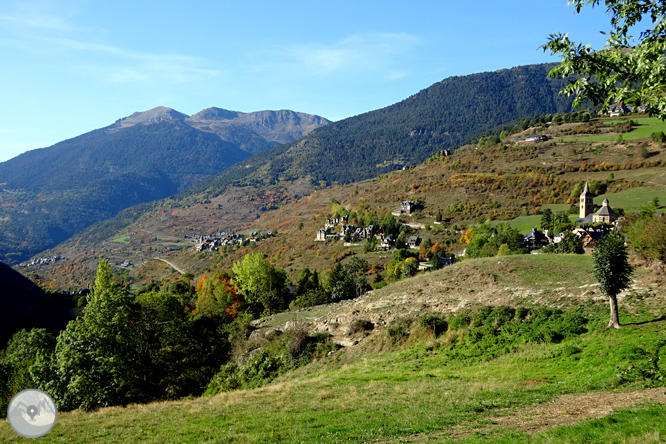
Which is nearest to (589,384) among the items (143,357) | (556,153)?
(143,357)

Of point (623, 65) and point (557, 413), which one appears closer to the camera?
point (623, 65)

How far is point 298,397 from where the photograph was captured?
18.8 meters

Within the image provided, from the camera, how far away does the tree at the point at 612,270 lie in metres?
21.1

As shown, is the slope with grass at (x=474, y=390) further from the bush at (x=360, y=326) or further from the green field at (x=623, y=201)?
the green field at (x=623, y=201)

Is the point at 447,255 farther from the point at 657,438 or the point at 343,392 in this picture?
the point at 657,438

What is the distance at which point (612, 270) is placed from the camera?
70.2ft

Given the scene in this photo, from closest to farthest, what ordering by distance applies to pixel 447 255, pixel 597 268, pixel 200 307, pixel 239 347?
pixel 597 268 < pixel 239 347 < pixel 200 307 < pixel 447 255

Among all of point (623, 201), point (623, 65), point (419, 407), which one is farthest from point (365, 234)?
point (623, 65)

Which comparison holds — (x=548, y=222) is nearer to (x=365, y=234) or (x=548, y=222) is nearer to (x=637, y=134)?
(x=365, y=234)

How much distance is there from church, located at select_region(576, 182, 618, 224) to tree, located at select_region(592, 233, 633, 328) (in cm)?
7373

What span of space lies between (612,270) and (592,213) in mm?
82230

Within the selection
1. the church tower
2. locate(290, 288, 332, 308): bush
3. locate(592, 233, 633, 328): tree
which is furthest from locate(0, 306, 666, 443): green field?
the church tower

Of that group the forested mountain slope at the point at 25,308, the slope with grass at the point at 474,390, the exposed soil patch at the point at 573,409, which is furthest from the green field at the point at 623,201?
the forested mountain slope at the point at 25,308

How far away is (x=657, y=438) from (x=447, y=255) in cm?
8279
